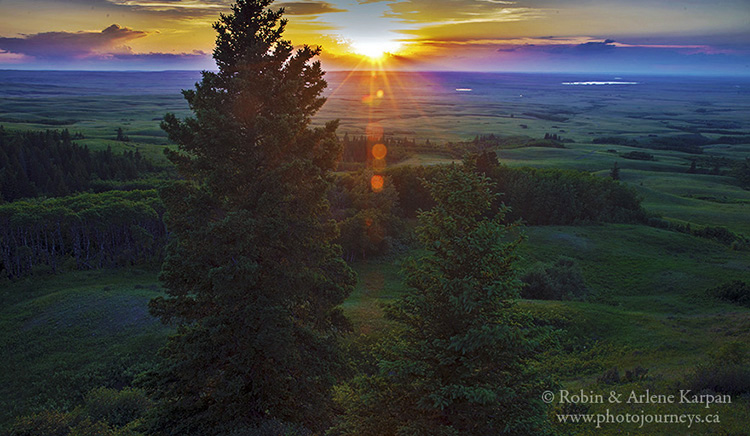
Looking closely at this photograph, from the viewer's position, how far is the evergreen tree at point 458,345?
1066cm

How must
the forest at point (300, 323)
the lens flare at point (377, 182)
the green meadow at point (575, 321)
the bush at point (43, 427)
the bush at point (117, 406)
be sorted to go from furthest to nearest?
the lens flare at point (377, 182) < the green meadow at point (575, 321) < the bush at point (117, 406) < the bush at point (43, 427) < the forest at point (300, 323)

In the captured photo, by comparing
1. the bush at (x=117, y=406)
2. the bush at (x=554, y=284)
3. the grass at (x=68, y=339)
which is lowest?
the bush at (x=554, y=284)

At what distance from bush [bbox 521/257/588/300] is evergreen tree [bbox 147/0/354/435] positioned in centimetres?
3470

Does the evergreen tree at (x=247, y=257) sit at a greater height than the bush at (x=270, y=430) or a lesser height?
greater

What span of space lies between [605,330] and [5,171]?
98.0 meters

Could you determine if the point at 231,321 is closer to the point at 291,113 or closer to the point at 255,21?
the point at 291,113

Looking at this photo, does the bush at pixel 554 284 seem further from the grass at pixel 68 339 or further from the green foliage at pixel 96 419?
the green foliage at pixel 96 419

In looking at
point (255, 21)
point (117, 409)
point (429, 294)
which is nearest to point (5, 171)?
point (117, 409)

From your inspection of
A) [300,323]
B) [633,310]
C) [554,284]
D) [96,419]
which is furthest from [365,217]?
[300,323]

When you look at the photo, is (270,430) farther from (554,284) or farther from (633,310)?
(633,310)

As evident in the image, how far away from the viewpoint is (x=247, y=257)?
13992 millimetres

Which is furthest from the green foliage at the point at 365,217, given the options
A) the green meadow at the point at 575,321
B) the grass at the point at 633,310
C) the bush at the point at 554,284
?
the bush at the point at 554,284

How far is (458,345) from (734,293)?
44.7 metres

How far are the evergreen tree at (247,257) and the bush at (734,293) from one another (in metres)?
43.4
